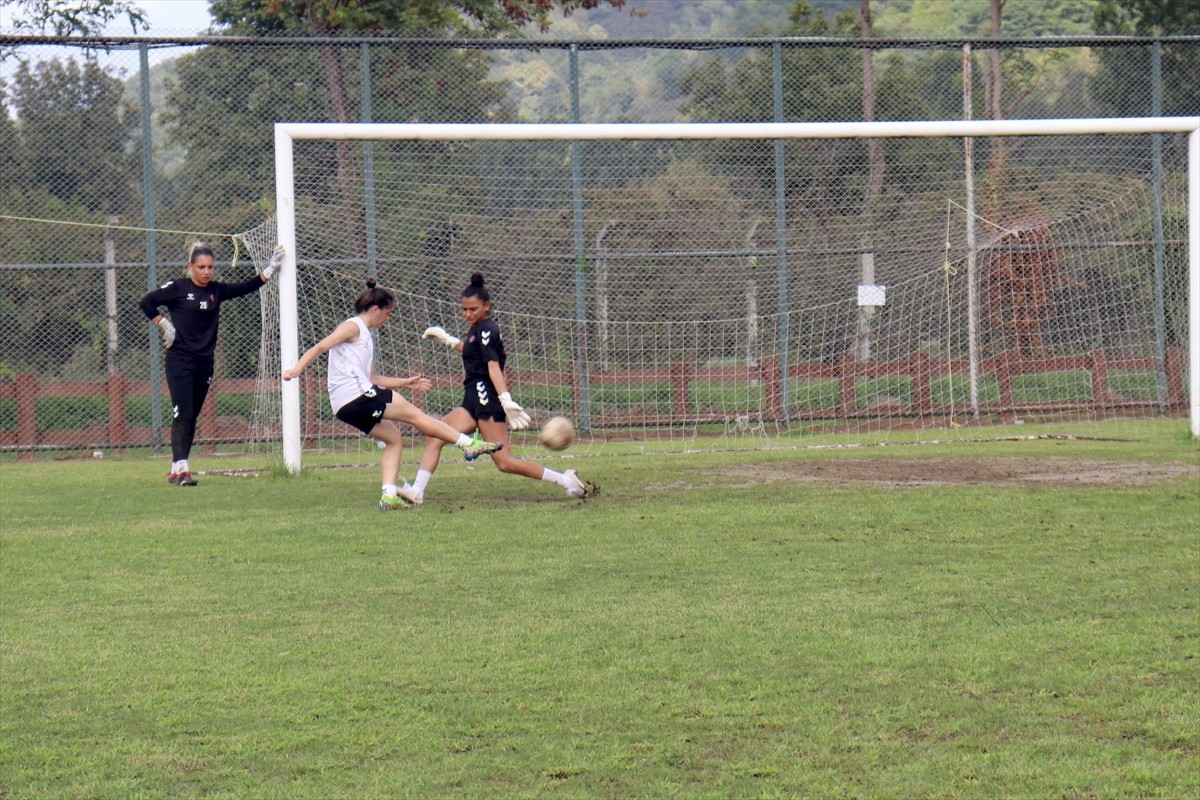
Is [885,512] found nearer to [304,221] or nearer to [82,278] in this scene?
[304,221]

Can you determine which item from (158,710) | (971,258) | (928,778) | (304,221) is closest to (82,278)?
(304,221)

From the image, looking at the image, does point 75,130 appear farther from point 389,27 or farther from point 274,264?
point 389,27

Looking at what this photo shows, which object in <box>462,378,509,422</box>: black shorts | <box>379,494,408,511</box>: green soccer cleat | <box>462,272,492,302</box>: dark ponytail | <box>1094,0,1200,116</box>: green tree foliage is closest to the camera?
<box>462,272,492,302</box>: dark ponytail

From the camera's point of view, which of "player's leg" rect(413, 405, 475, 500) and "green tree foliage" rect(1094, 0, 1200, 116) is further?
"green tree foliage" rect(1094, 0, 1200, 116)

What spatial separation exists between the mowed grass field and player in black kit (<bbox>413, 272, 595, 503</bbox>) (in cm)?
30

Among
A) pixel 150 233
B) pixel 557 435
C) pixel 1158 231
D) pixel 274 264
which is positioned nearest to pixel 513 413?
pixel 557 435

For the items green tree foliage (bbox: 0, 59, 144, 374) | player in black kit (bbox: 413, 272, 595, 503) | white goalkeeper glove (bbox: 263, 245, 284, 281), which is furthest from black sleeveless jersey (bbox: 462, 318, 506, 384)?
green tree foliage (bbox: 0, 59, 144, 374)

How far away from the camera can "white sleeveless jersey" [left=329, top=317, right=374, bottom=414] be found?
9523 millimetres

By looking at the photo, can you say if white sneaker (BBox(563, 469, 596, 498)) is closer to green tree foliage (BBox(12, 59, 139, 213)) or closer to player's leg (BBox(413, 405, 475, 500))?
player's leg (BBox(413, 405, 475, 500))

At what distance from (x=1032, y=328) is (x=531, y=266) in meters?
5.33

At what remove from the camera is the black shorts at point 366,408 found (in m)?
9.55

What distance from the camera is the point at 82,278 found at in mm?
15023

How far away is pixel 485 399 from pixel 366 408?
84cm

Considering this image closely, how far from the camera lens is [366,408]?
9.58m
